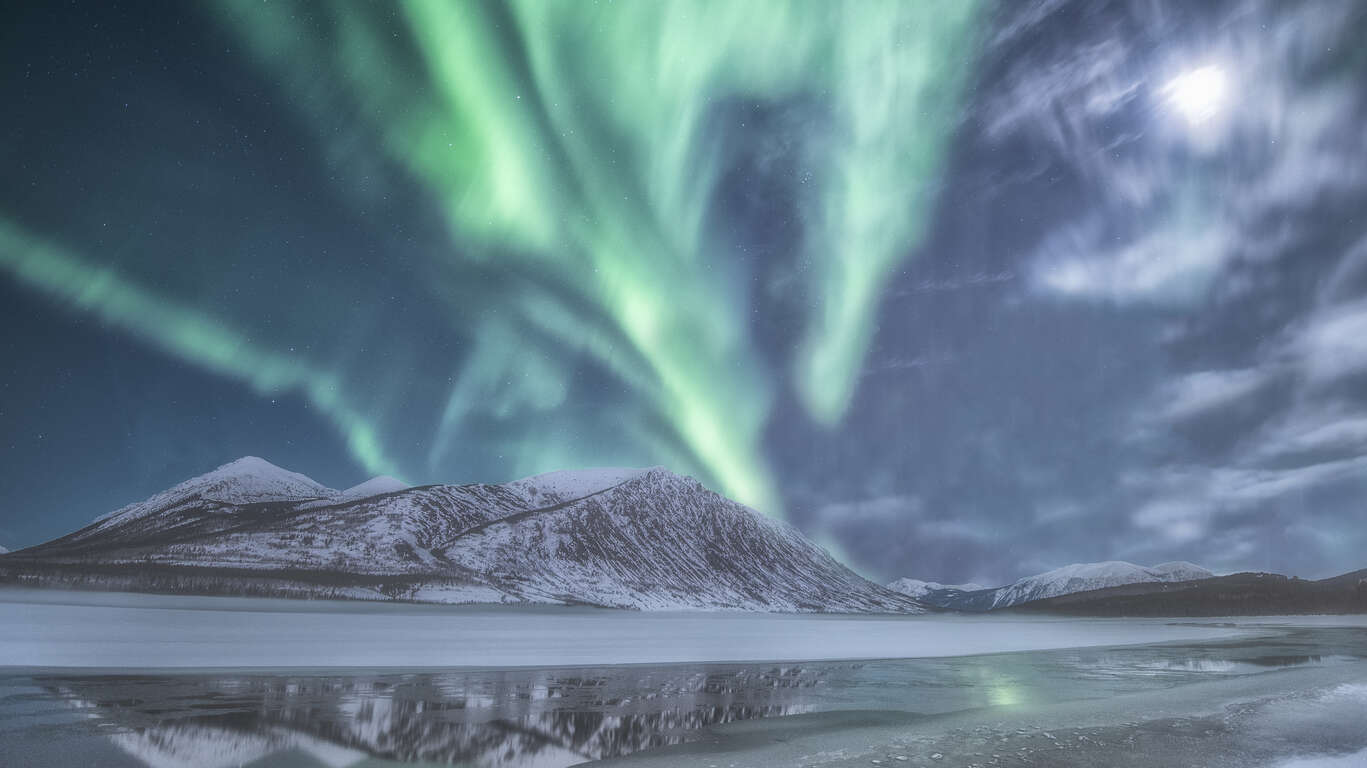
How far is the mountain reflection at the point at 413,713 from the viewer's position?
17.0 m

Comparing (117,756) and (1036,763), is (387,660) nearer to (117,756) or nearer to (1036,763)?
(117,756)

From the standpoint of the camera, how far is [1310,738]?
19.6 metres

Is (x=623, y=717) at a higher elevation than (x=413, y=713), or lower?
lower

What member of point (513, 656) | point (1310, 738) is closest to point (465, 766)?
point (1310, 738)

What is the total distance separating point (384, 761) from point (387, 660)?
27.4 metres

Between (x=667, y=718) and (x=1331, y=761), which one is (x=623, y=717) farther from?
(x=1331, y=761)

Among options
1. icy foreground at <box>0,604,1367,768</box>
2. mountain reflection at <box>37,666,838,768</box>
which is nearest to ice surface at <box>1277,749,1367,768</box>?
icy foreground at <box>0,604,1367,768</box>

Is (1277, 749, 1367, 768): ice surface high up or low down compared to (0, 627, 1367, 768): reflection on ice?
down

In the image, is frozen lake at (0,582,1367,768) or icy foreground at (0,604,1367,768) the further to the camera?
frozen lake at (0,582,1367,768)

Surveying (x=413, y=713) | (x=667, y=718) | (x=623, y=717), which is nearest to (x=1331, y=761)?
(x=667, y=718)

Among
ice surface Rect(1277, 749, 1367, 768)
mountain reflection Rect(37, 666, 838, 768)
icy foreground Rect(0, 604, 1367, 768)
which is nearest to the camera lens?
ice surface Rect(1277, 749, 1367, 768)

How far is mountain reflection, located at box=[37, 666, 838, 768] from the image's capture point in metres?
17.0

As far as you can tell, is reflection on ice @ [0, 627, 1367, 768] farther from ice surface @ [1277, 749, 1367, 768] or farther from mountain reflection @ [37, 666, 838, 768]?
ice surface @ [1277, 749, 1367, 768]

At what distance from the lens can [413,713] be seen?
2223 cm
